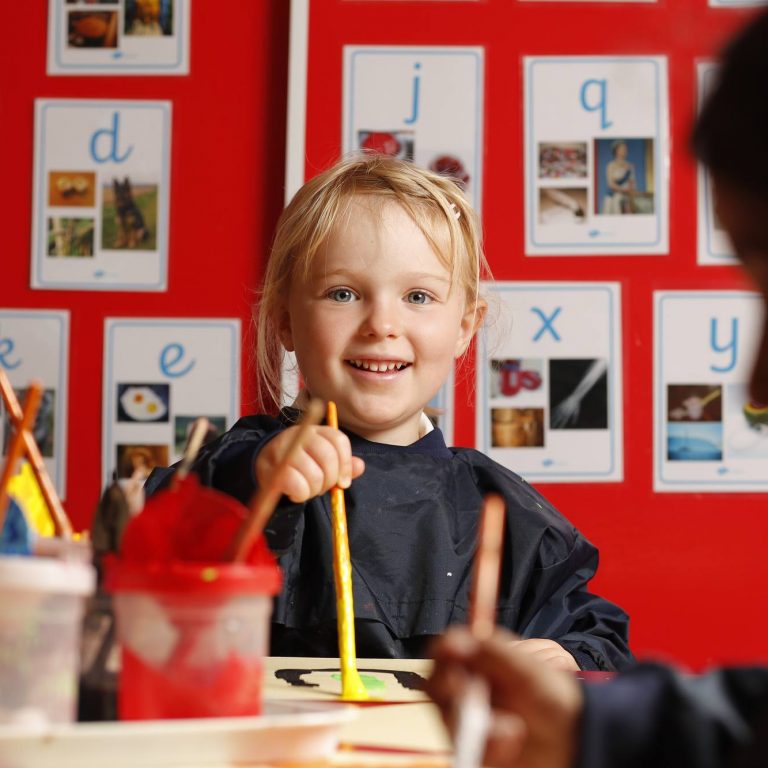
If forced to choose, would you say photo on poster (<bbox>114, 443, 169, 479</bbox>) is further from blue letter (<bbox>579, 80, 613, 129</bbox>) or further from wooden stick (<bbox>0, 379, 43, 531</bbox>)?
wooden stick (<bbox>0, 379, 43, 531</bbox>)

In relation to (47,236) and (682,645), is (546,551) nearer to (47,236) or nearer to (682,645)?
(682,645)

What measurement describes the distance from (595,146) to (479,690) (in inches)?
68.0

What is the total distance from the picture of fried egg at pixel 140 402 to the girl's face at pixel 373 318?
0.63 m

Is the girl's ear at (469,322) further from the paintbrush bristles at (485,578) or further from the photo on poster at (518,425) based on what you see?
the paintbrush bristles at (485,578)

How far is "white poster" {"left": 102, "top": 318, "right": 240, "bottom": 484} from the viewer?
2.01 m

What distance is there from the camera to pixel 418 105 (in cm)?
202

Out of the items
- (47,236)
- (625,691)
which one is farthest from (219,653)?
→ (47,236)

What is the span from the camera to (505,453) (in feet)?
6.52

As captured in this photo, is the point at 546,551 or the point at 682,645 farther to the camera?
the point at 682,645

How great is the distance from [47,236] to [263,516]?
5.41 feet

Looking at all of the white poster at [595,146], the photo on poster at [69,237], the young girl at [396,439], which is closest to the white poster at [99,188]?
the photo on poster at [69,237]

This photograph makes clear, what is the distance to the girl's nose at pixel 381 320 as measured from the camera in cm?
138

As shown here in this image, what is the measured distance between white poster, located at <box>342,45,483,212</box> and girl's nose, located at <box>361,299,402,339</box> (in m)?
0.66

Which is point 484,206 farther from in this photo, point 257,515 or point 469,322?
point 257,515
